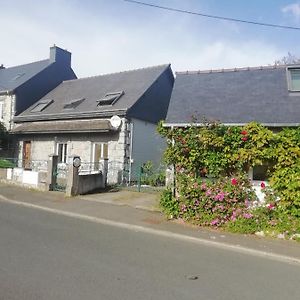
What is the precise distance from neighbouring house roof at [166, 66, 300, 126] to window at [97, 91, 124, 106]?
676 centimetres

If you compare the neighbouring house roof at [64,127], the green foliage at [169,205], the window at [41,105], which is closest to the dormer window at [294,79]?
the green foliage at [169,205]

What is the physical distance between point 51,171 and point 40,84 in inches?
501

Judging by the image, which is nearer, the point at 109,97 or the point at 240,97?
the point at 240,97

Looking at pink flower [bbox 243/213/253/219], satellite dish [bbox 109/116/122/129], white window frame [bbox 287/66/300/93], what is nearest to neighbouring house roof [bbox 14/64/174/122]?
satellite dish [bbox 109/116/122/129]

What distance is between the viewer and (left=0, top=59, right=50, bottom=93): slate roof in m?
26.6

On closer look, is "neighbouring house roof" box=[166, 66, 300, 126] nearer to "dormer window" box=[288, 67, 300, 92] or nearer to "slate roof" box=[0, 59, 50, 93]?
"dormer window" box=[288, 67, 300, 92]

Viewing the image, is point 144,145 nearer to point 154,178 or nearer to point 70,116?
point 154,178

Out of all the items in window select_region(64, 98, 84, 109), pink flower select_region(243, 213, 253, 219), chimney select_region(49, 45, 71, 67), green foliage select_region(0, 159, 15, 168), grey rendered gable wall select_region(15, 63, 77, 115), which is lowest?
pink flower select_region(243, 213, 253, 219)

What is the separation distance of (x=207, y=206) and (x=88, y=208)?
13.1 feet

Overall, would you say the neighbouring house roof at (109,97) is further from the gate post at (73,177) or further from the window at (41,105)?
the gate post at (73,177)

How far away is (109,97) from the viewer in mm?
21516

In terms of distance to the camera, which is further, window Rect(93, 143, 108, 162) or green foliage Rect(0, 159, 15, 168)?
window Rect(93, 143, 108, 162)

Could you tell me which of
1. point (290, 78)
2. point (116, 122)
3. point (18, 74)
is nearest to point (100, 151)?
point (116, 122)

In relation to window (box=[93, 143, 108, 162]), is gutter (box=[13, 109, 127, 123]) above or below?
above
